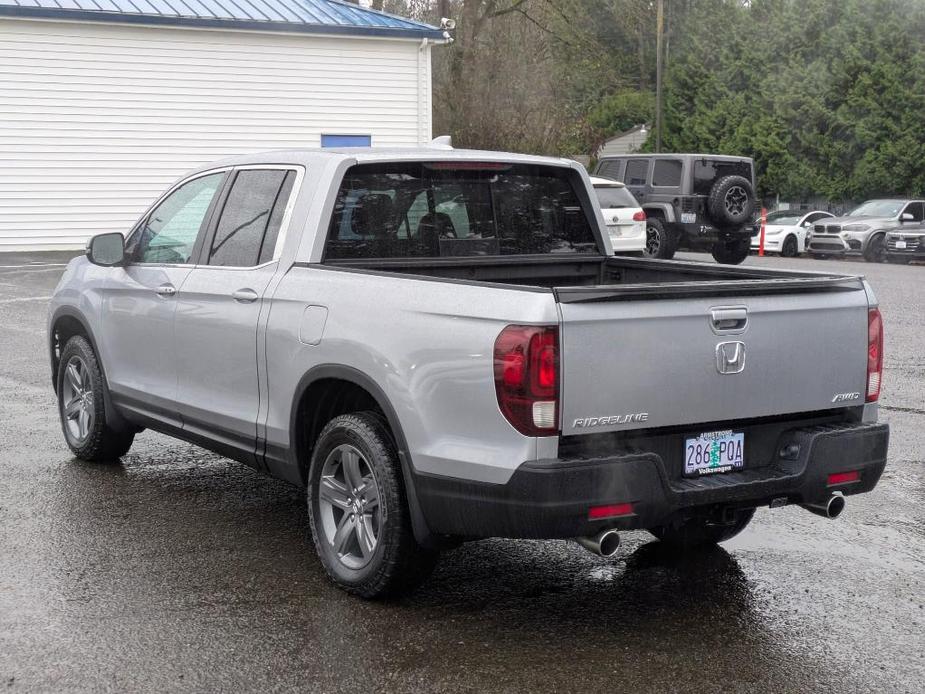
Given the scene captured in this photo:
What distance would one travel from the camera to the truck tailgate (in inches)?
166

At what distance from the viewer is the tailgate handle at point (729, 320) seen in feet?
14.6

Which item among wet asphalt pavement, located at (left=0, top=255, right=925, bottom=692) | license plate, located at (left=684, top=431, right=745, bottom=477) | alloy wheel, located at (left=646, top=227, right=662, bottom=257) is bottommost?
alloy wheel, located at (left=646, top=227, right=662, bottom=257)

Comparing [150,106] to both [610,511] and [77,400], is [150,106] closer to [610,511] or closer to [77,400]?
[77,400]

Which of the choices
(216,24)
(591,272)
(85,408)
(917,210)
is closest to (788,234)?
(917,210)

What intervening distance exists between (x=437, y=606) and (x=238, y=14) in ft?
77.0

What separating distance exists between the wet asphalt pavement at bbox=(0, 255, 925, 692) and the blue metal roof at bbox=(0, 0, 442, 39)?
19.9 metres

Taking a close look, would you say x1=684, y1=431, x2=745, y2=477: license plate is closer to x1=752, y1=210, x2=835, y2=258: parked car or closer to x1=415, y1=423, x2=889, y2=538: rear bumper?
x1=415, y1=423, x2=889, y2=538: rear bumper

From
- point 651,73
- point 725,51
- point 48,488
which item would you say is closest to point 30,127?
point 48,488

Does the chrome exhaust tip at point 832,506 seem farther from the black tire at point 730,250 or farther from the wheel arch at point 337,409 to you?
the black tire at point 730,250

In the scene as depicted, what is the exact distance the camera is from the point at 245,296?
5.57 metres

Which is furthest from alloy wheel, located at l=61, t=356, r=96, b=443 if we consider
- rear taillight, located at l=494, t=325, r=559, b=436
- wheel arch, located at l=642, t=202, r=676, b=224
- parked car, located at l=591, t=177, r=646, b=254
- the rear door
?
wheel arch, located at l=642, t=202, r=676, b=224

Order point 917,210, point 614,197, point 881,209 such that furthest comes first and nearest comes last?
point 881,209 → point 917,210 → point 614,197

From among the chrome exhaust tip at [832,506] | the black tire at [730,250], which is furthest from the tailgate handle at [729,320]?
the black tire at [730,250]

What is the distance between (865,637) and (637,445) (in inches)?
45.3
